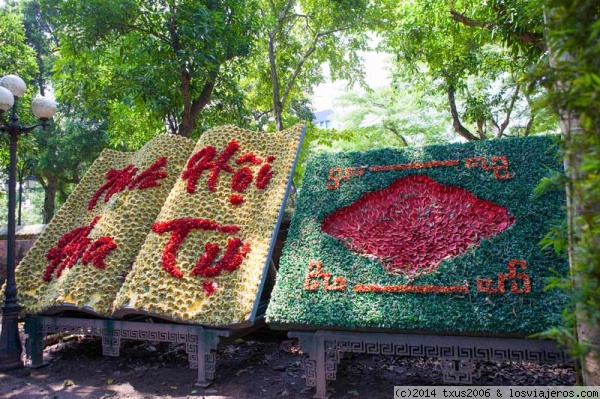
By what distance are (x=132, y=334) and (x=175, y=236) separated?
3.32 ft

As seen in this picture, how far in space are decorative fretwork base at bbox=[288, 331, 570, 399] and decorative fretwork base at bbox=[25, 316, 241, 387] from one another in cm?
84

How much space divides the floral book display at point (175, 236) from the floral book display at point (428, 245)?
504 mm

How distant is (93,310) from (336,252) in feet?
8.07

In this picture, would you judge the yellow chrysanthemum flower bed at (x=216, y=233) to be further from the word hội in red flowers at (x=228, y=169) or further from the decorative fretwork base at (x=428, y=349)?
the decorative fretwork base at (x=428, y=349)

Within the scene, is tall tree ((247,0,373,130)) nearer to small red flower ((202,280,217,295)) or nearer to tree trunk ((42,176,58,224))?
small red flower ((202,280,217,295))

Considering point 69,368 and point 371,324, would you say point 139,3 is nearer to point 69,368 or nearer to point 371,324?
point 69,368

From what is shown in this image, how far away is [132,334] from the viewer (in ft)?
13.8

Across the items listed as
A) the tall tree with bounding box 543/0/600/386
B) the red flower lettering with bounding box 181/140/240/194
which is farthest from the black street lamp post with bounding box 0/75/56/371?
the tall tree with bounding box 543/0/600/386

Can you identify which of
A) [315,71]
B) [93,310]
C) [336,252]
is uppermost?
[315,71]

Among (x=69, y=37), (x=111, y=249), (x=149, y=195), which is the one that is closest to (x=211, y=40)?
(x=69, y=37)

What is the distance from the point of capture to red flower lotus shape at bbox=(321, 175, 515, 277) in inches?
133

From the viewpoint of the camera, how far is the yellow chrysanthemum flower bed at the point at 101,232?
4480 millimetres

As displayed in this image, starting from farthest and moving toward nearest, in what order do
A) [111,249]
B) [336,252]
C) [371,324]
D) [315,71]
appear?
1. [315,71]
2. [111,249]
3. [336,252]
4. [371,324]

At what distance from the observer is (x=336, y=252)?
371 cm
